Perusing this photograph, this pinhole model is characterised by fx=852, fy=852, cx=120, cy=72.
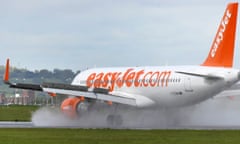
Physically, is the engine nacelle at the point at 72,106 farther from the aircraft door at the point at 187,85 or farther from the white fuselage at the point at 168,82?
the aircraft door at the point at 187,85

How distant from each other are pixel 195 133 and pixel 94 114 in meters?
17.8

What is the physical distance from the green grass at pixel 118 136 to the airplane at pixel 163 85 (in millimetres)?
9986

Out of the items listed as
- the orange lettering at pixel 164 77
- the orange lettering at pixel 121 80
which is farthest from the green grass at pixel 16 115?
the orange lettering at pixel 164 77

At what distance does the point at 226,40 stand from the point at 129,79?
9.96m

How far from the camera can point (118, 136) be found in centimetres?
4450

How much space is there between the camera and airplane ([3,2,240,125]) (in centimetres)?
5809

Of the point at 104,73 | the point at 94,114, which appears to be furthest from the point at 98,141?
the point at 104,73

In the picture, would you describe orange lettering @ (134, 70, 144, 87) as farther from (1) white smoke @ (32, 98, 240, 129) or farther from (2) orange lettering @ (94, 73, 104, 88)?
(2) orange lettering @ (94, 73, 104, 88)

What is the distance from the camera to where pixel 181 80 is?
59688mm

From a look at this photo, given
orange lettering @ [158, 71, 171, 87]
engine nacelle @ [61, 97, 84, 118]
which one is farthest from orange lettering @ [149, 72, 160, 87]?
engine nacelle @ [61, 97, 84, 118]

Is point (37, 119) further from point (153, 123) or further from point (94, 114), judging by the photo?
point (153, 123)

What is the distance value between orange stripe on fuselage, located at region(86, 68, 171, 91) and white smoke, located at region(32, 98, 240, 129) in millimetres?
2159

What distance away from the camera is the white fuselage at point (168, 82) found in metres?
57.9

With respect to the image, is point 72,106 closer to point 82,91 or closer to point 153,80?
point 82,91
